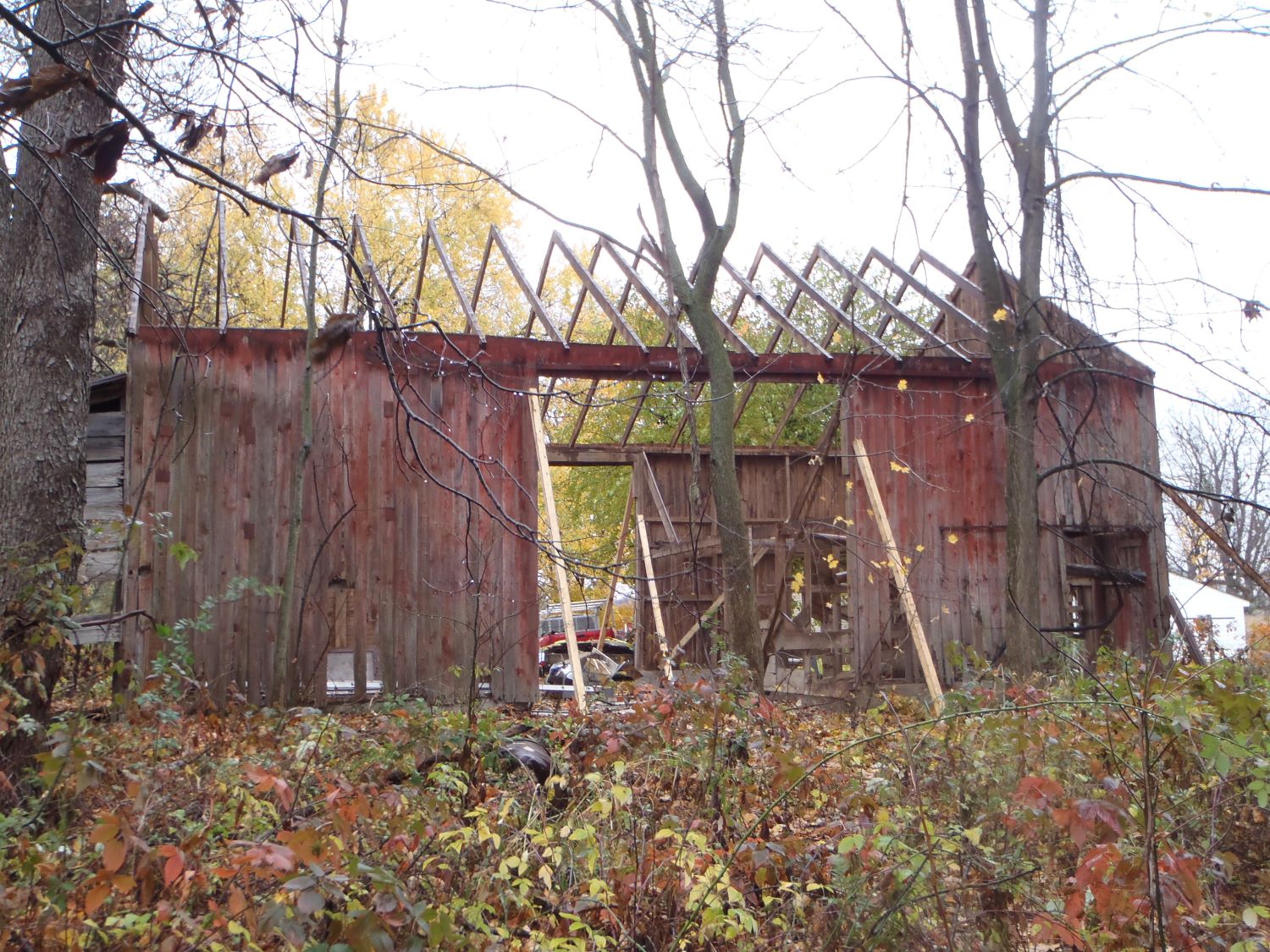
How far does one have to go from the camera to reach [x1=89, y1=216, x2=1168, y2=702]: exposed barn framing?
10.3 m

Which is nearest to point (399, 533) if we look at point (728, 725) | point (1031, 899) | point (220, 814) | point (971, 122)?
point (728, 725)

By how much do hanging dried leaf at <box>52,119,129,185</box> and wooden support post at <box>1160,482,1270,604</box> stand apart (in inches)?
329

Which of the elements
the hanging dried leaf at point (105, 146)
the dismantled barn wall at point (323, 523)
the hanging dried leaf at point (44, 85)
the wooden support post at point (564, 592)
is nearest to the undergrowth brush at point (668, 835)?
the hanging dried leaf at point (105, 146)

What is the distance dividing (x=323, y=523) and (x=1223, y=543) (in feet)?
26.3

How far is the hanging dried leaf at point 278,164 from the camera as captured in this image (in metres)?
2.88

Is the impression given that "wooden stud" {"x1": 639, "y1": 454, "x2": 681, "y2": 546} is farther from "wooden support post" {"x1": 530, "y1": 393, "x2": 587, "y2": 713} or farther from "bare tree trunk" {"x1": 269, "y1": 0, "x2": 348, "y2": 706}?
"bare tree trunk" {"x1": 269, "y1": 0, "x2": 348, "y2": 706}

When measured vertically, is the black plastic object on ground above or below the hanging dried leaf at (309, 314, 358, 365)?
below

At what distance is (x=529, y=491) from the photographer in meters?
9.22

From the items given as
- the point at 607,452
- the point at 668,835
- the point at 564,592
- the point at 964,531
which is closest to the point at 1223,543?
the point at 964,531

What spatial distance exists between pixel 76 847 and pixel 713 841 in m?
2.70

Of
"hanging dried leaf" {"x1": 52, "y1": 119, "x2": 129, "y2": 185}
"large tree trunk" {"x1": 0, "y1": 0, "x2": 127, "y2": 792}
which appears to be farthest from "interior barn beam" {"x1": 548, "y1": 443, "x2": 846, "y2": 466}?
"hanging dried leaf" {"x1": 52, "y1": 119, "x2": 129, "y2": 185}

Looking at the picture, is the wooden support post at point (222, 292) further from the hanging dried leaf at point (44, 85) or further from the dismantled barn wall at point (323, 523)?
the hanging dried leaf at point (44, 85)

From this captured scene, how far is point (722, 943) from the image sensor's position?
4352mm

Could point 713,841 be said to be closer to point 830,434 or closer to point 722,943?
point 722,943
